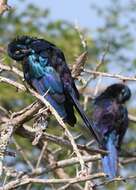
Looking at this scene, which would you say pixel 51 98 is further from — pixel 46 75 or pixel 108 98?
pixel 108 98

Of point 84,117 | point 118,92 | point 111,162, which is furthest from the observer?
point 118,92

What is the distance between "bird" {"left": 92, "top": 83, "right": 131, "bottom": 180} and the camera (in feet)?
19.3

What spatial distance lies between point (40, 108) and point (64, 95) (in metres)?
0.66

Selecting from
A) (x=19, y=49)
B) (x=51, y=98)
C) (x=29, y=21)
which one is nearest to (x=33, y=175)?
(x=51, y=98)

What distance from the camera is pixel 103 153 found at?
456 centimetres

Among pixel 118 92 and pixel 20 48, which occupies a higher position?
pixel 118 92

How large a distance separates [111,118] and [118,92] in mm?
475

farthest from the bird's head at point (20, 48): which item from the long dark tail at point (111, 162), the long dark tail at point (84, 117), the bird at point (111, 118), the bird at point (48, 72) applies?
the bird at point (111, 118)

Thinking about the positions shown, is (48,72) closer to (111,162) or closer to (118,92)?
(111,162)

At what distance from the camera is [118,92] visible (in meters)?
6.44

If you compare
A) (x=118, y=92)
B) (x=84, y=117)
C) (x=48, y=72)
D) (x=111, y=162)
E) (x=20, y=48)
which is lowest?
(x=84, y=117)

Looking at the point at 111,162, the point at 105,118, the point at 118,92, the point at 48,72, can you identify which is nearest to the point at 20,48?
the point at 48,72

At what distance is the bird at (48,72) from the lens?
423 centimetres

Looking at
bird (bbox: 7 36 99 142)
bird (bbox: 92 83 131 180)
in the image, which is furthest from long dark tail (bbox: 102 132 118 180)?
bird (bbox: 7 36 99 142)
